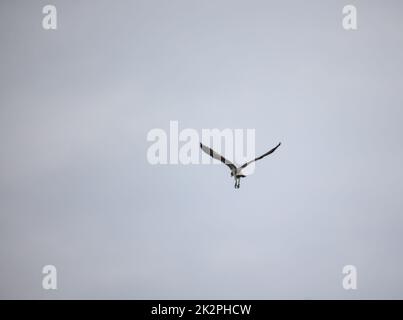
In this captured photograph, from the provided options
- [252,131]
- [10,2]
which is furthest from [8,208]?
[10,2]

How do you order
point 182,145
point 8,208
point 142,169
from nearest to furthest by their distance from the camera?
point 182,145 < point 8,208 < point 142,169

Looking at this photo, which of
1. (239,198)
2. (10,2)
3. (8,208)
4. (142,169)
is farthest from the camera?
(10,2)

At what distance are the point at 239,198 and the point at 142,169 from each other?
2922cm

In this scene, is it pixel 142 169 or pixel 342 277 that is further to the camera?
pixel 142 169

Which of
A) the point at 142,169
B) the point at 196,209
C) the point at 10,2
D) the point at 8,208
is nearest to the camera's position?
the point at 8,208

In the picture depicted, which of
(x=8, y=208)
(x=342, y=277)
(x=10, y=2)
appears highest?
(x=10, y=2)

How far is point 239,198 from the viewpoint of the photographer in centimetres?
12825

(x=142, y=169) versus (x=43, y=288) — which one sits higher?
(x=142, y=169)

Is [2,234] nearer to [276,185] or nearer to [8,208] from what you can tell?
[8,208]

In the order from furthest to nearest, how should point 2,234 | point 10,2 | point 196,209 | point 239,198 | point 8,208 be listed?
point 10,2 < point 239,198 < point 196,209 < point 8,208 < point 2,234

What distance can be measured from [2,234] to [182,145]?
19827 mm

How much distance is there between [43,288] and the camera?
66938mm
